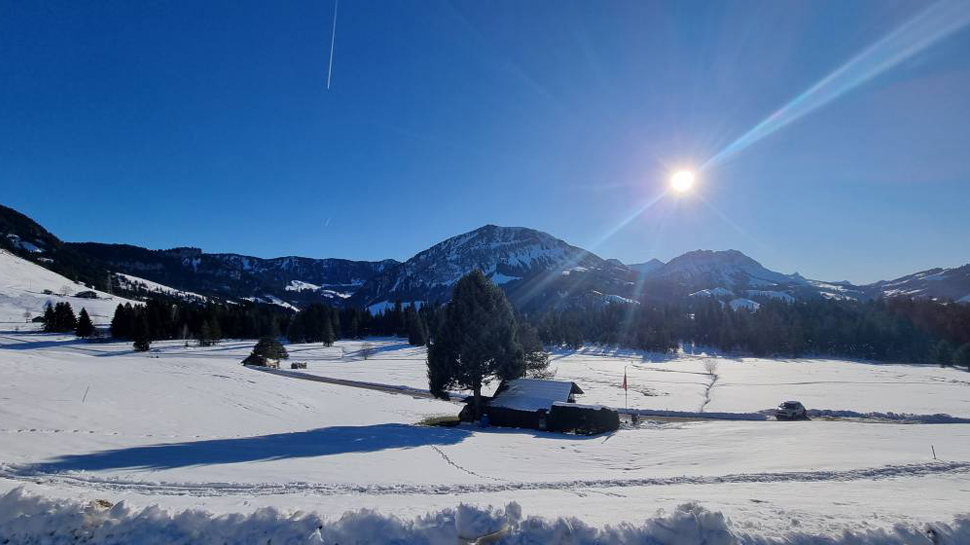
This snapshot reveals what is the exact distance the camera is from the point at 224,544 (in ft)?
20.8

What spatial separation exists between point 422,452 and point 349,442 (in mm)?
3895

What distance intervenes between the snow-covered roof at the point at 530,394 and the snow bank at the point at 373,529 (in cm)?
2483

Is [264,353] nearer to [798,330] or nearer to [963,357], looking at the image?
[963,357]

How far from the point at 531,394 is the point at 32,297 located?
204761mm

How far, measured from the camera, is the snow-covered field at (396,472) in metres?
6.62

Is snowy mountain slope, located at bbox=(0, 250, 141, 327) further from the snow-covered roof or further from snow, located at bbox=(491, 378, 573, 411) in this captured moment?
snow, located at bbox=(491, 378, 573, 411)

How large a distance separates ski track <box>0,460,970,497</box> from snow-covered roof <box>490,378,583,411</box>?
16.4 meters

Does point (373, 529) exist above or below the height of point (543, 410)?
above

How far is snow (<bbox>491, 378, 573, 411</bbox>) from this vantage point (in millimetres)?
31281

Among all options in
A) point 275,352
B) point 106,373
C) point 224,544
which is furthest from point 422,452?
point 275,352

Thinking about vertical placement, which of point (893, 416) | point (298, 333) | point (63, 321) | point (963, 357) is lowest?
point (893, 416)

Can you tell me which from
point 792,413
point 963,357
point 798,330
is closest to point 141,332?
point 792,413

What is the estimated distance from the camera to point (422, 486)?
12625 millimetres

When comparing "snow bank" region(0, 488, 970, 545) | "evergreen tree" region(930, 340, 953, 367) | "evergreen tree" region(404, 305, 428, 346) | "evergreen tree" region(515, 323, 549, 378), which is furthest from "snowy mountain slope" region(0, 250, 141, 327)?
"evergreen tree" region(930, 340, 953, 367)
